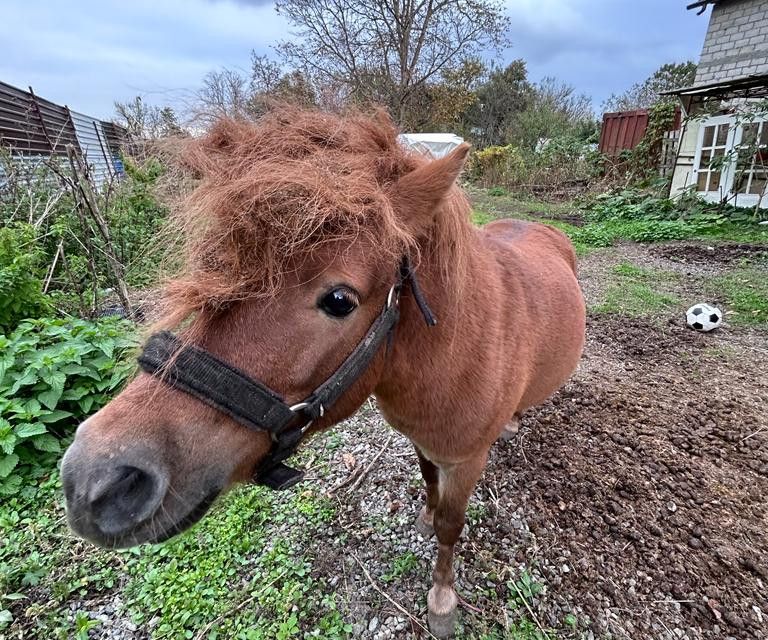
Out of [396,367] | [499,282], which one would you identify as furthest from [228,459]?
[499,282]

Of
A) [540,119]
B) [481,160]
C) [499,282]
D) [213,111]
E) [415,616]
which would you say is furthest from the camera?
[540,119]

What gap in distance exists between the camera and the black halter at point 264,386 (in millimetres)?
928

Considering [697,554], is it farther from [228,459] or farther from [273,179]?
[273,179]

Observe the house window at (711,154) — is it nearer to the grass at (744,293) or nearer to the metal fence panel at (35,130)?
the grass at (744,293)

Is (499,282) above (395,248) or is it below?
below

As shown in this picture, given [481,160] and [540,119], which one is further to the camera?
[540,119]

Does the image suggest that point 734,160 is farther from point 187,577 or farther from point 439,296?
point 187,577

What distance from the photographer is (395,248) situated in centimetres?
106

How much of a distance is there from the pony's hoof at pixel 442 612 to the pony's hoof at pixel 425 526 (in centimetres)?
37

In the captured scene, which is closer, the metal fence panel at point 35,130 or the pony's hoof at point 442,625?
the pony's hoof at point 442,625

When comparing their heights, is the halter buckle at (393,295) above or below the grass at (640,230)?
above

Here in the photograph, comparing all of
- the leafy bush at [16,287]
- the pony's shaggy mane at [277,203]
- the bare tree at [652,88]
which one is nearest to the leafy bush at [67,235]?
the leafy bush at [16,287]

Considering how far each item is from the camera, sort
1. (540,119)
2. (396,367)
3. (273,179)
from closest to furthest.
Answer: (273,179) → (396,367) → (540,119)

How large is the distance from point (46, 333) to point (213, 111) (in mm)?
2558
